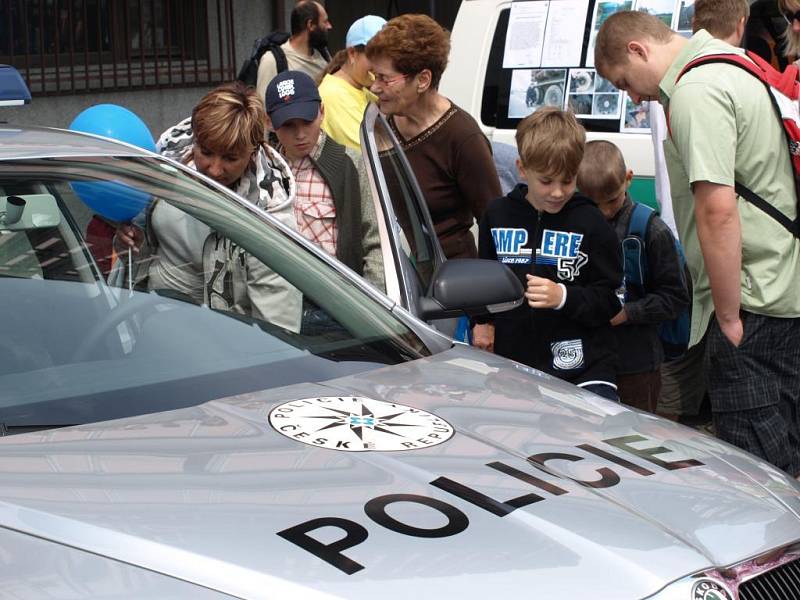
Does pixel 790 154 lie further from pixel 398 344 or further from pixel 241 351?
pixel 241 351

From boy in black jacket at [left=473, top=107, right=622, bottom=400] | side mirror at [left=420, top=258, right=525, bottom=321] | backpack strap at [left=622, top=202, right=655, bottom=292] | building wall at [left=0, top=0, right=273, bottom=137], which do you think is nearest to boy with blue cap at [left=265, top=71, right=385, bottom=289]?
boy in black jacket at [left=473, top=107, right=622, bottom=400]

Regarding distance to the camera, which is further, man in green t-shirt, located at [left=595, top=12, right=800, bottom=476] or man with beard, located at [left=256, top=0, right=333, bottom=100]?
man with beard, located at [left=256, top=0, right=333, bottom=100]

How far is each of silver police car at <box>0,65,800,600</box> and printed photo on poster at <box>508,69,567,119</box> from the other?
123 inches

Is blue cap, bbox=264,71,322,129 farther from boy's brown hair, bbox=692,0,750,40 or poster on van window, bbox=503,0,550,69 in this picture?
poster on van window, bbox=503,0,550,69

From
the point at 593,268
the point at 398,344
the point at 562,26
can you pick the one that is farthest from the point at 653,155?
the point at 398,344

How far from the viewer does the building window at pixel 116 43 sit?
1086 cm

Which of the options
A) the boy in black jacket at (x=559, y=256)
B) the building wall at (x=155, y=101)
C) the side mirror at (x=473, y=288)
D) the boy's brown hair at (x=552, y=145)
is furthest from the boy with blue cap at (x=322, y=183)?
the building wall at (x=155, y=101)

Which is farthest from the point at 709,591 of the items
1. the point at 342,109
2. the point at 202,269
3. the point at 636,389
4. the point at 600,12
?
the point at 600,12

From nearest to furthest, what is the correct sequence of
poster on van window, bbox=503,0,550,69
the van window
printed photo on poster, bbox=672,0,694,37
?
1. printed photo on poster, bbox=672,0,694,37
2. poster on van window, bbox=503,0,550,69
3. the van window

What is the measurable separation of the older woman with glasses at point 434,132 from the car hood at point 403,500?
1914 mm

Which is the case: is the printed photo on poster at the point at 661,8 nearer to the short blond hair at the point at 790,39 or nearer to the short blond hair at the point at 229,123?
the short blond hair at the point at 790,39

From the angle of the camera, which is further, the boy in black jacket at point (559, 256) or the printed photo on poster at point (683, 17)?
the printed photo on poster at point (683, 17)

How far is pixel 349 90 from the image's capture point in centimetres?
558

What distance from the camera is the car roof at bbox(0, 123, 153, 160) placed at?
2818 mm
